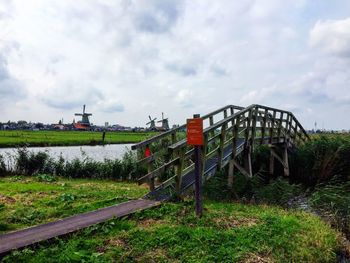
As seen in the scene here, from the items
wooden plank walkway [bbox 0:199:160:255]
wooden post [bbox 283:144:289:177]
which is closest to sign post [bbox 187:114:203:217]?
wooden plank walkway [bbox 0:199:160:255]

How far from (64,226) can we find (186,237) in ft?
7.61

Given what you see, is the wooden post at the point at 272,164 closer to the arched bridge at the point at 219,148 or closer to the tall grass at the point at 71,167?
the arched bridge at the point at 219,148

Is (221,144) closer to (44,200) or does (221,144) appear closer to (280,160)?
(44,200)

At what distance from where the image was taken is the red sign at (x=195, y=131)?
7.53 metres

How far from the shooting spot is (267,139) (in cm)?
1576

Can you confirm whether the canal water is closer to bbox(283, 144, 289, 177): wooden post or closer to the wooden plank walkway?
bbox(283, 144, 289, 177): wooden post

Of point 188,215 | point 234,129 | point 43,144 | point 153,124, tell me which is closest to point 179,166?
point 188,215

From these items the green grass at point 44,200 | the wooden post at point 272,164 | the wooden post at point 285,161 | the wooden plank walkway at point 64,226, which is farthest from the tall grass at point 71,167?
the wooden plank walkway at point 64,226

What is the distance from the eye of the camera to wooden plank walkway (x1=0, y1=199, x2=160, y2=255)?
588 centimetres

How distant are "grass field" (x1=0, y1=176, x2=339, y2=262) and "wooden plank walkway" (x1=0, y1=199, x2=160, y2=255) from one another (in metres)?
0.21

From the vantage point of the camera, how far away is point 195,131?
762 centimetres

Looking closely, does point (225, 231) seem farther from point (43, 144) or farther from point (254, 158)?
point (43, 144)

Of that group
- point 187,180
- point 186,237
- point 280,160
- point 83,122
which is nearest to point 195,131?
point 186,237

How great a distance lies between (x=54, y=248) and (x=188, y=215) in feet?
9.40
